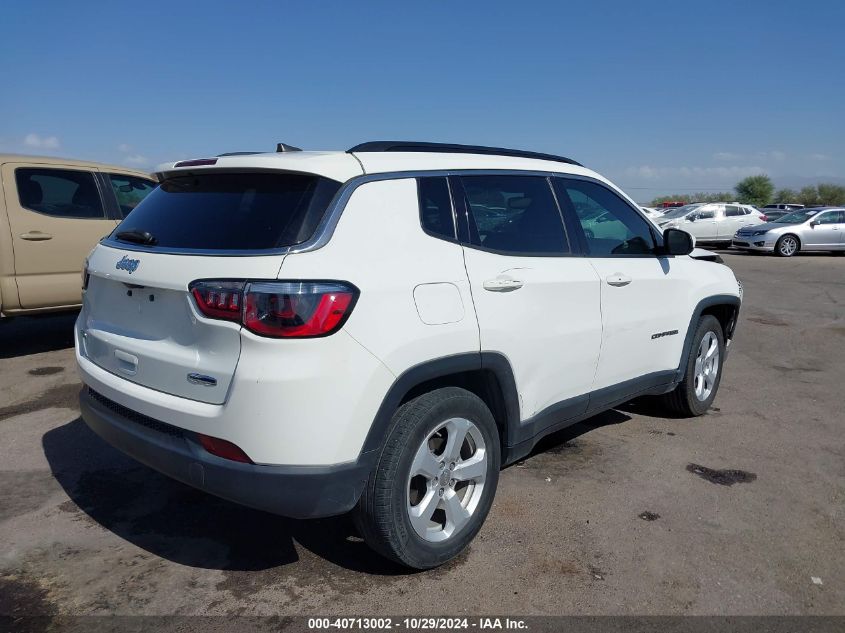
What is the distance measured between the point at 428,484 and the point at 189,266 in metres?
1.37

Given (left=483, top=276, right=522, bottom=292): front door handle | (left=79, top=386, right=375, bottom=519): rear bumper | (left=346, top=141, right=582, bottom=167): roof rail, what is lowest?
(left=79, top=386, right=375, bottom=519): rear bumper

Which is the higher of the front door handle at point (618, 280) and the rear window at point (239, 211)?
the rear window at point (239, 211)

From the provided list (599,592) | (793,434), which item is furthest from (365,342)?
(793,434)

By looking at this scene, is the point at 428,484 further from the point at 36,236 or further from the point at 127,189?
the point at 127,189

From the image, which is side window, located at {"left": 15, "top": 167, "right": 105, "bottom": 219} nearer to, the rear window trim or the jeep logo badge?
the rear window trim

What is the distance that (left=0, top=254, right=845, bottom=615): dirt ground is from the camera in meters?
2.83

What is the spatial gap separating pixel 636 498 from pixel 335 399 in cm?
215

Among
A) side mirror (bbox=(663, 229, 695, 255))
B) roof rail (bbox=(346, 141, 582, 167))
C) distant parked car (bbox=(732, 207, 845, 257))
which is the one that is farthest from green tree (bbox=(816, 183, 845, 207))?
roof rail (bbox=(346, 141, 582, 167))

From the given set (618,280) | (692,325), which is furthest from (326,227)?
(692,325)

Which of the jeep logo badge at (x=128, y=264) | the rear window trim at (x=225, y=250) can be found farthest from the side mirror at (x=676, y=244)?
the jeep logo badge at (x=128, y=264)

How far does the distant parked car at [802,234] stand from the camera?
787 inches

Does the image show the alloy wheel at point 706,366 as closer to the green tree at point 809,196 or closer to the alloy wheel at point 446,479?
the alloy wheel at point 446,479

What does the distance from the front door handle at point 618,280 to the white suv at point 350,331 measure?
0.14 meters

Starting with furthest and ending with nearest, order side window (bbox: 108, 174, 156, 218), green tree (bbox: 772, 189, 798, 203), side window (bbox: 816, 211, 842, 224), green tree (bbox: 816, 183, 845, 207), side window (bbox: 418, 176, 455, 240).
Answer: green tree (bbox: 772, 189, 798, 203) → green tree (bbox: 816, 183, 845, 207) → side window (bbox: 816, 211, 842, 224) → side window (bbox: 108, 174, 156, 218) → side window (bbox: 418, 176, 455, 240)
